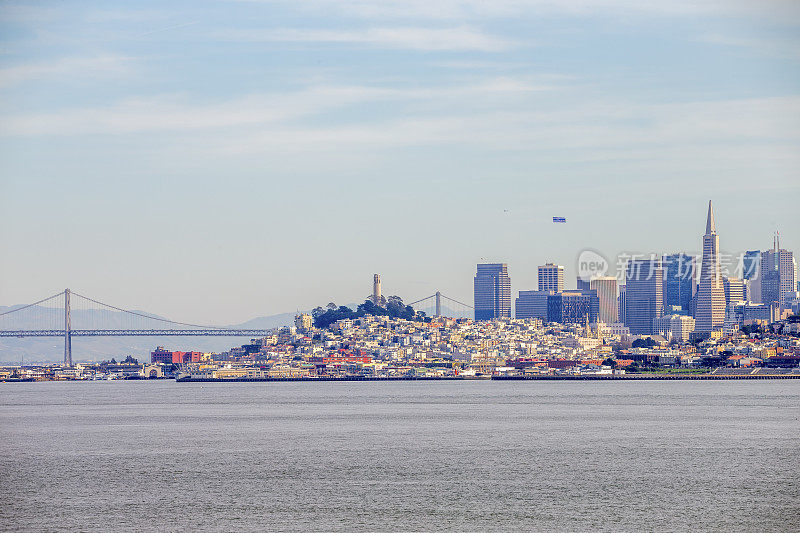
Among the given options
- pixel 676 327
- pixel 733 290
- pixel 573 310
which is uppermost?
pixel 733 290

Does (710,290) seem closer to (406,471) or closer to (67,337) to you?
(67,337)

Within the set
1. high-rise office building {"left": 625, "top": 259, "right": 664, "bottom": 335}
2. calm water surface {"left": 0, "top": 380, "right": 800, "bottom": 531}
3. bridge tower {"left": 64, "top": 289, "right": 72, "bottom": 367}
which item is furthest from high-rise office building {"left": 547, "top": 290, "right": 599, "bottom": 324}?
calm water surface {"left": 0, "top": 380, "right": 800, "bottom": 531}

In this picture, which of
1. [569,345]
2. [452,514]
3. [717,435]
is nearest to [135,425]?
[717,435]

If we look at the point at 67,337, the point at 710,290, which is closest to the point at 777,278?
the point at 710,290

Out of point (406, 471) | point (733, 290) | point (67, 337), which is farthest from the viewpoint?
point (733, 290)

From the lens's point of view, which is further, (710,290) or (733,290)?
(733,290)

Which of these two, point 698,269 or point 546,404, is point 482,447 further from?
Answer: point 698,269

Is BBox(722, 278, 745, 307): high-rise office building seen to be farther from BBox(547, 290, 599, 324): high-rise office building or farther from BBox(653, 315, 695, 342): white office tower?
BBox(547, 290, 599, 324): high-rise office building
